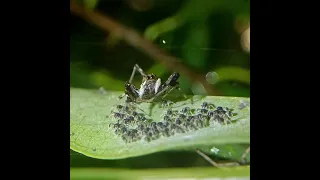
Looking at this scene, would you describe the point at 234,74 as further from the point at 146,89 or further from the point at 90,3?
the point at 90,3

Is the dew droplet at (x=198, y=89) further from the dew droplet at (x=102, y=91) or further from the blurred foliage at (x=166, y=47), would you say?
the dew droplet at (x=102, y=91)

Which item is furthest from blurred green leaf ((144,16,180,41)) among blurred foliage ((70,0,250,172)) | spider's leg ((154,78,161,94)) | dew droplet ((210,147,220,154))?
dew droplet ((210,147,220,154))

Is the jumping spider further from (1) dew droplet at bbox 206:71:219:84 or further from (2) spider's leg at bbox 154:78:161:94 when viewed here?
(1) dew droplet at bbox 206:71:219:84

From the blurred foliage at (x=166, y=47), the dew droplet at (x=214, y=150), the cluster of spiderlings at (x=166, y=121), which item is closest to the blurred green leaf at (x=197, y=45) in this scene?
the blurred foliage at (x=166, y=47)

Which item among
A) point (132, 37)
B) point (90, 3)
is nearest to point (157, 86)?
point (132, 37)
